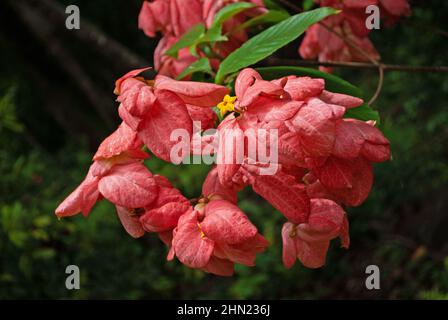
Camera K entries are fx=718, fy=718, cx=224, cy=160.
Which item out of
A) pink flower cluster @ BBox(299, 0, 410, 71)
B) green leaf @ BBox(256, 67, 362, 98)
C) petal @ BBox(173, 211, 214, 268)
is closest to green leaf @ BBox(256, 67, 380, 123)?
green leaf @ BBox(256, 67, 362, 98)

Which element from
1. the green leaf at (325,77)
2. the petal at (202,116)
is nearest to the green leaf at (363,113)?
the green leaf at (325,77)

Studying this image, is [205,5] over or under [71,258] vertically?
over

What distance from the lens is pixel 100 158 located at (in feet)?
3.21

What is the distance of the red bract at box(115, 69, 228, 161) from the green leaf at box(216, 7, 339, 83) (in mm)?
172

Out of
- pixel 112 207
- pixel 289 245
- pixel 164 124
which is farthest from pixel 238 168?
pixel 112 207

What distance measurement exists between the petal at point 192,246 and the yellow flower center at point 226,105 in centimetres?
16

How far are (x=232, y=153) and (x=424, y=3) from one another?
1545mm

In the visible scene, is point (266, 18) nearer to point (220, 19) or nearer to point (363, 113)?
point (220, 19)

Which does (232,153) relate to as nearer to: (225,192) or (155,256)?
(225,192)

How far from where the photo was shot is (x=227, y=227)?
899 mm

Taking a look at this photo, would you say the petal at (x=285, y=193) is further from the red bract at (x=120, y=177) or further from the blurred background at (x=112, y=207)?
the blurred background at (x=112, y=207)

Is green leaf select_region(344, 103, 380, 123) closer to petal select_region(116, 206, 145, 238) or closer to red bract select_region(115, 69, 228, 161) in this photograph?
red bract select_region(115, 69, 228, 161)

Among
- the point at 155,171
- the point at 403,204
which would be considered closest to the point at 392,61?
the point at 403,204

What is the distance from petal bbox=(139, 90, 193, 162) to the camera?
3.01 feet
